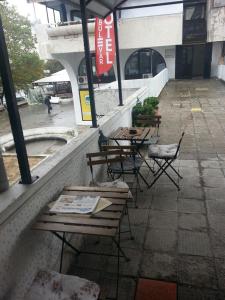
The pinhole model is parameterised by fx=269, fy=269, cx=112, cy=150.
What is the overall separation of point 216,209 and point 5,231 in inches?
117

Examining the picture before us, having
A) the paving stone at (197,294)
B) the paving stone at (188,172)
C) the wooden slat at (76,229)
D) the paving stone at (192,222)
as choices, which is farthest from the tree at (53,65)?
the paving stone at (197,294)

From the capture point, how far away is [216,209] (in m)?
3.96

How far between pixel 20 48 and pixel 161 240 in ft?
98.3

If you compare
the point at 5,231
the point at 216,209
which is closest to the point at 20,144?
the point at 5,231

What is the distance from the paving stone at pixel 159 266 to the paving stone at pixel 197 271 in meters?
0.08

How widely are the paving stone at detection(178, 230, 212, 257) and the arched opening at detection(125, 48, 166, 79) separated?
19.3 meters

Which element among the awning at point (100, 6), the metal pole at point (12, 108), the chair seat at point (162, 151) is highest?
the awning at point (100, 6)

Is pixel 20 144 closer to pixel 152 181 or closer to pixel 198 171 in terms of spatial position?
pixel 152 181

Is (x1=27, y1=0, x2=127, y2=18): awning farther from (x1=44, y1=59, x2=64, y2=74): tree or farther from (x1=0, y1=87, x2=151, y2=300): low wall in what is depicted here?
(x1=44, y1=59, x2=64, y2=74): tree

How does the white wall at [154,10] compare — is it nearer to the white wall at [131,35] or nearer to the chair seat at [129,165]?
the white wall at [131,35]

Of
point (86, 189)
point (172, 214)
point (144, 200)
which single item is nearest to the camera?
point (86, 189)

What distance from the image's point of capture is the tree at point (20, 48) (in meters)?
27.7

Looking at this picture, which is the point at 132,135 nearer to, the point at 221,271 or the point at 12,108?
the point at 221,271

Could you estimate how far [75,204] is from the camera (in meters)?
2.73
